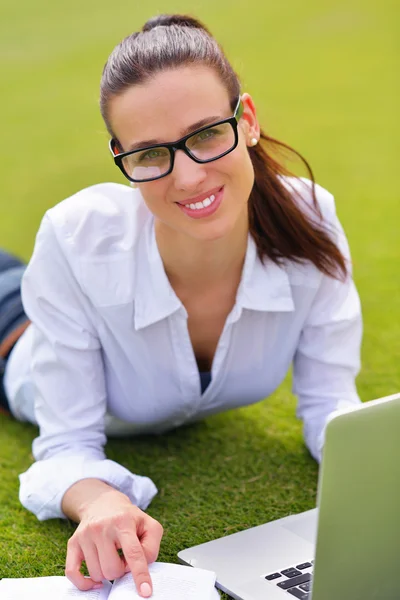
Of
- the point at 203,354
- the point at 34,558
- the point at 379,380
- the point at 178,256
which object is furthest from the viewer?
the point at 379,380

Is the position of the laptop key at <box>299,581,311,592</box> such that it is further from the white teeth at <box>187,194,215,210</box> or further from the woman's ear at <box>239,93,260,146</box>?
the woman's ear at <box>239,93,260,146</box>

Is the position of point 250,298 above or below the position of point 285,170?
below

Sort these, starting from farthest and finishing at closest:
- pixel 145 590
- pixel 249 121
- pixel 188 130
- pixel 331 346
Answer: pixel 331 346, pixel 249 121, pixel 188 130, pixel 145 590

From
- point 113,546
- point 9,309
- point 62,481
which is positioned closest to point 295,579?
point 113,546

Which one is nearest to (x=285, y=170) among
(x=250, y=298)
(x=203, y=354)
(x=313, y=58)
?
(x=250, y=298)

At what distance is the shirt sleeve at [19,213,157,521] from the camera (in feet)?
7.73

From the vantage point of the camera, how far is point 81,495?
7.18ft

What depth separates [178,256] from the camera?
94.0 inches

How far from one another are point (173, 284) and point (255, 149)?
15.8 inches

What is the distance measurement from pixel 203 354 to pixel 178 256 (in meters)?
0.32

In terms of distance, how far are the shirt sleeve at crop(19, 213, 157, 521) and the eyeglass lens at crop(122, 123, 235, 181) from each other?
39 cm

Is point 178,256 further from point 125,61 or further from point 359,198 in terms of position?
point 359,198

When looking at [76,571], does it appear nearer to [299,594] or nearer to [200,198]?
[299,594]

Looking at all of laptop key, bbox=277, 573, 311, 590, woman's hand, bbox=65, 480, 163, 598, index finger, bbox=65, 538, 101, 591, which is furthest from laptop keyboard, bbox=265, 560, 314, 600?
index finger, bbox=65, 538, 101, 591
